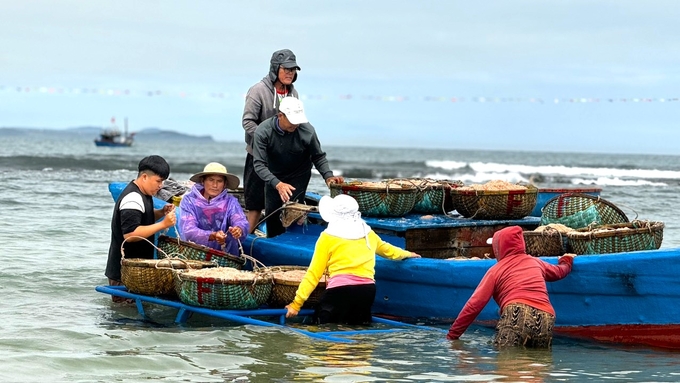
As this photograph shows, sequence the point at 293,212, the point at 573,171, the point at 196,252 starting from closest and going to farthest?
the point at 196,252, the point at 293,212, the point at 573,171

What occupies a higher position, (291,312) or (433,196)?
(433,196)

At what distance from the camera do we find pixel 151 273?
7.56 metres

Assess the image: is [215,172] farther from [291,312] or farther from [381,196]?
[291,312]

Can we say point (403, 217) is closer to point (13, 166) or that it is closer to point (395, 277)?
point (395, 277)

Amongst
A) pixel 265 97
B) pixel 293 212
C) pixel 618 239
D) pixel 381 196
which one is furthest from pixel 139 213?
pixel 618 239

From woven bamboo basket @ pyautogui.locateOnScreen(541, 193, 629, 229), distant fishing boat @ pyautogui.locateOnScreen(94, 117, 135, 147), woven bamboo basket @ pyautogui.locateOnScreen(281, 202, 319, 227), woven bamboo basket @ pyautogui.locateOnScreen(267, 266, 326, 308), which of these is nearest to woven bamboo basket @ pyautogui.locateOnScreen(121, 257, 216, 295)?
woven bamboo basket @ pyautogui.locateOnScreen(267, 266, 326, 308)

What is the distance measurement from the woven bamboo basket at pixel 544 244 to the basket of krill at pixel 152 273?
2.65m

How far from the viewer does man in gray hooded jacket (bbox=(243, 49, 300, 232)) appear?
873cm

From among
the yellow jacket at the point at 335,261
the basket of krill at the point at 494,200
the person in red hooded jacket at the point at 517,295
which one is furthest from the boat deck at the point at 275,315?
the basket of krill at the point at 494,200

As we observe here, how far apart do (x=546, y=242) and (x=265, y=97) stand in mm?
2978

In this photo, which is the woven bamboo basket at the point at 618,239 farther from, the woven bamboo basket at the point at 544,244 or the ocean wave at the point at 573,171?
the ocean wave at the point at 573,171

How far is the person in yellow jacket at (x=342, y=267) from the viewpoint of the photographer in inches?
280

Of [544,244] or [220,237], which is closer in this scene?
[544,244]

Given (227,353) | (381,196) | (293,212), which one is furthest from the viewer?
(293,212)
